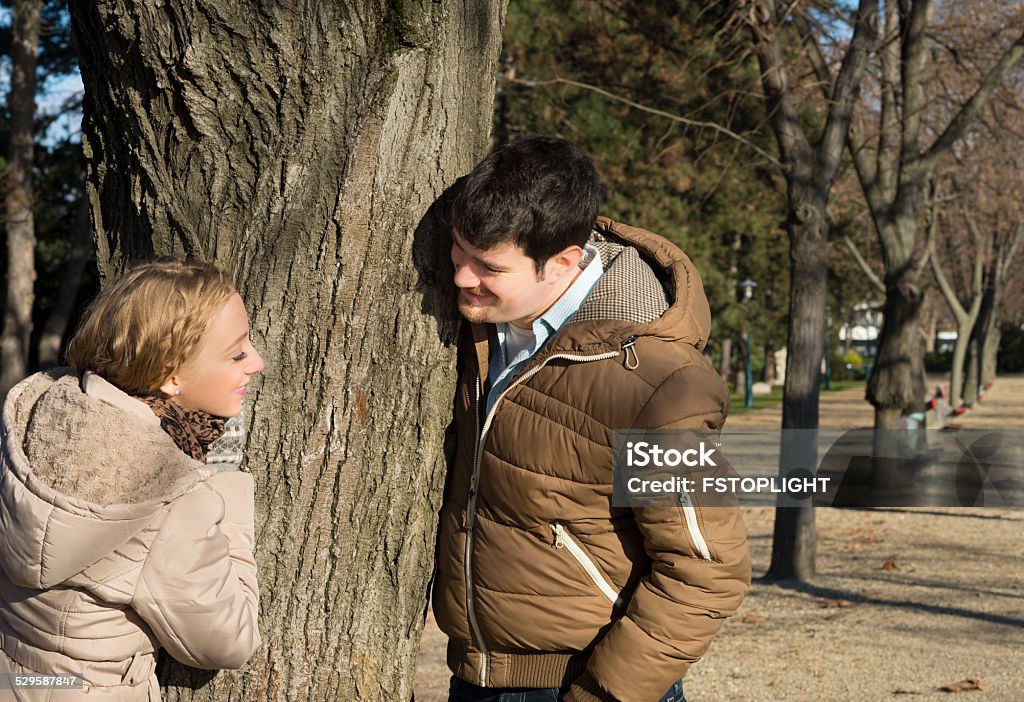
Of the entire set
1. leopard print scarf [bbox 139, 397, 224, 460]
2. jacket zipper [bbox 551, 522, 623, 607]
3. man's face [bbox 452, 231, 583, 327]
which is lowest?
jacket zipper [bbox 551, 522, 623, 607]

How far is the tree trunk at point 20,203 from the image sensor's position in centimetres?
1524

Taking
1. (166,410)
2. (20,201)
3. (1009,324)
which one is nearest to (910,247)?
(166,410)

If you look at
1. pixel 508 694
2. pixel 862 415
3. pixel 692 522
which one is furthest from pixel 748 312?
pixel 692 522

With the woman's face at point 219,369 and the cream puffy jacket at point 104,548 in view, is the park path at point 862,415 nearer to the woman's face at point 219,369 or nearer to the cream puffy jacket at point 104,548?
the woman's face at point 219,369

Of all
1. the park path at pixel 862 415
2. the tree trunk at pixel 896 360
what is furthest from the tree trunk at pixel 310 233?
the park path at pixel 862 415

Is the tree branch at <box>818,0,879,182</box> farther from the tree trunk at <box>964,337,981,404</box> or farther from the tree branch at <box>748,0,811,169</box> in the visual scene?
the tree trunk at <box>964,337,981,404</box>

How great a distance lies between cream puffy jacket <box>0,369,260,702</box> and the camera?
1.77 metres

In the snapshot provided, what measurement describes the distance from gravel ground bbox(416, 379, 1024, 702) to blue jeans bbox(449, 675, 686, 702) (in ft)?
9.48

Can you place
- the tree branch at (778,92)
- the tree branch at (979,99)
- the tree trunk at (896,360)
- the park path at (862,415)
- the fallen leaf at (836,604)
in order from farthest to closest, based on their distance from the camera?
1. the park path at (862,415)
2. the tree trunk at (896,360)
3. the tree branch at (979,99)
4. the tree branch at (778,92)
5. the fallen leaf at (836,604)

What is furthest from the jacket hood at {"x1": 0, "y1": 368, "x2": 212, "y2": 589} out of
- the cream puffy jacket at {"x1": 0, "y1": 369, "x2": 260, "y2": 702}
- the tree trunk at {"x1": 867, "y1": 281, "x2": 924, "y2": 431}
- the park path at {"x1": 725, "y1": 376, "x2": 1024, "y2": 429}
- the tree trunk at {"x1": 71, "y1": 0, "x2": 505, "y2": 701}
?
the park path at {"x1": 725, "y1": 376, "x2": 1024, "y2": 429}

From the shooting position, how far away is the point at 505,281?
2.18m

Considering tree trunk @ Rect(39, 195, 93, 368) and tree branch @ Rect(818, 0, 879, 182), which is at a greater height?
tree branch @ Rect(818, 0, 879, 182)

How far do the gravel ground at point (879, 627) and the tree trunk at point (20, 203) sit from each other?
1068cm

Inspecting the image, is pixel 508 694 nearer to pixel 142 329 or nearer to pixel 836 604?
pixel 142 329
